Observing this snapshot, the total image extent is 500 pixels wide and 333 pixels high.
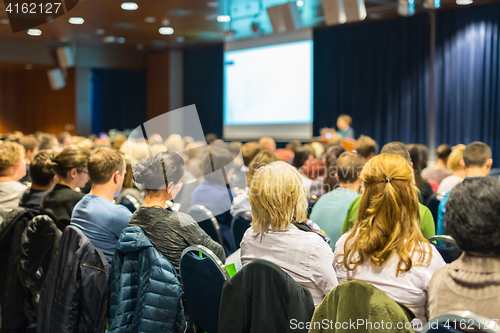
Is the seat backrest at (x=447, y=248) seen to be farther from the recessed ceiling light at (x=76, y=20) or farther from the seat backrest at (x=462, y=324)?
the recessed ceiling light at (x=76, y=20)

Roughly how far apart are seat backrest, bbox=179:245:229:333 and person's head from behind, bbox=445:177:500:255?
846 mm

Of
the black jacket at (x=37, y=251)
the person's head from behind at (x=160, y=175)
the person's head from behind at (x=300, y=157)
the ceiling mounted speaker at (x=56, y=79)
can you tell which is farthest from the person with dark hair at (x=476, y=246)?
the ceiling mounted speaker at (x=56, y=79)

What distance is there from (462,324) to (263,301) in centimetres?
62

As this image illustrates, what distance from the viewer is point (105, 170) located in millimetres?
2318

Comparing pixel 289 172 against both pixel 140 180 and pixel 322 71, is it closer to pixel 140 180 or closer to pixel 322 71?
pixel 140 180

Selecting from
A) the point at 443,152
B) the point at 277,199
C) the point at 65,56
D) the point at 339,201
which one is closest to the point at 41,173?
the point at 277,199

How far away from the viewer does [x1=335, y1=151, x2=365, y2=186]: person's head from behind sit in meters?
2.85

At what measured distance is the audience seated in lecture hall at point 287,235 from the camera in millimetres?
1625

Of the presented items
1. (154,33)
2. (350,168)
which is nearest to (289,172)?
(350,168)

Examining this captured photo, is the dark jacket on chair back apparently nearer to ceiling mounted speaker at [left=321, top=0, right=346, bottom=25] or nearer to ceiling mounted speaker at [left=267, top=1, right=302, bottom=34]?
ceiling mounted speaker at [left=321, top=0, right=346, bottom=25]

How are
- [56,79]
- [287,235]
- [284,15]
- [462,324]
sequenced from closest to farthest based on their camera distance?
[462,324] → [287,235] → [284,15] → [56,79]

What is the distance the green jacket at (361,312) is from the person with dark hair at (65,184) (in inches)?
65.6

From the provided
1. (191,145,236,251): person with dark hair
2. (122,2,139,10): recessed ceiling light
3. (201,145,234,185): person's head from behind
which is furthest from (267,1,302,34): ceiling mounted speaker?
(191,145,236,251): person with dark hair

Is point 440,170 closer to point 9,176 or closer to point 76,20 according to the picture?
point 9,176
